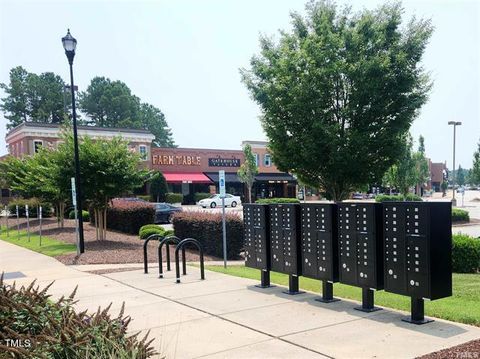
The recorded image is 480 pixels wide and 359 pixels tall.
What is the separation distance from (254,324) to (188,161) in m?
49.3

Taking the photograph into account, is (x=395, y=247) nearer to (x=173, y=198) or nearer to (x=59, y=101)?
(x=173, y=198)

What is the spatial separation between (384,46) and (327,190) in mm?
5603

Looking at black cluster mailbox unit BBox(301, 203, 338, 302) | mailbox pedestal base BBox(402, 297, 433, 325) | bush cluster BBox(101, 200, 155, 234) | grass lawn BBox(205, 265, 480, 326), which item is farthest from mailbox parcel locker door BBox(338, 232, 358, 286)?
bush cluster BBox(101, 200, 155, 234)

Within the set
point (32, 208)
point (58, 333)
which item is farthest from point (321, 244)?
point (32, 208)

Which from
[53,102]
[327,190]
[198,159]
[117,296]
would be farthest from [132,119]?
[117,296]

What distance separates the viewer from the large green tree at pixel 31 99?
7712cm

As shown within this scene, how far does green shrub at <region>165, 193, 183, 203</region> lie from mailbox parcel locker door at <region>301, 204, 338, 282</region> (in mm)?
43906

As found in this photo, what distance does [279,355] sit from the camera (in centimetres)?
493

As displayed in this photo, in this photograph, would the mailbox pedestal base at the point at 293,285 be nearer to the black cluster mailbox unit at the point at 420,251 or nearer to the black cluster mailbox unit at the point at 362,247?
the black cluster mailbox unit at the point at 362,247

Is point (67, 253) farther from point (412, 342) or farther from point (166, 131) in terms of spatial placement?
point (166, 131)

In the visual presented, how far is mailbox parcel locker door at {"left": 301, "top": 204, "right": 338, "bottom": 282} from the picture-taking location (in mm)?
6996

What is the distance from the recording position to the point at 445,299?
745cm

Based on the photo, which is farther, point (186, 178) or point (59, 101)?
point (59, 101)

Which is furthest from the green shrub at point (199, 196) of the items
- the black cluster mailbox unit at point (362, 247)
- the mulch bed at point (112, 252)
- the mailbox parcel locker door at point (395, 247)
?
the mailbox parcel locker door at point (395, 247)
